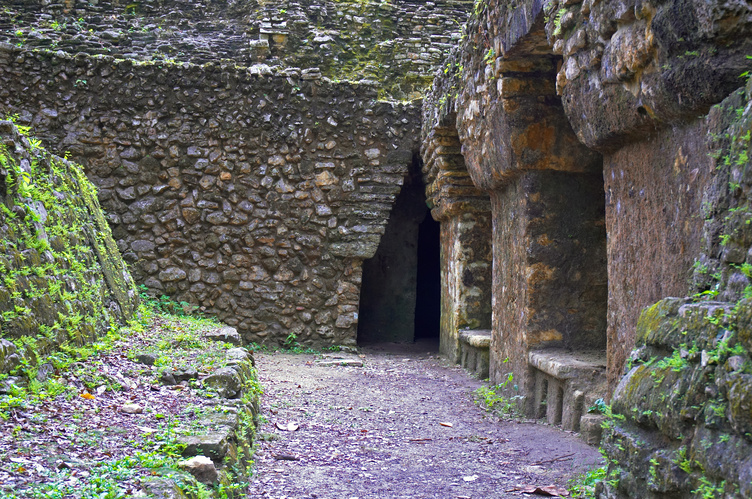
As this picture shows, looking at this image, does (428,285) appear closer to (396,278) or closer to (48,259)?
(396,278)

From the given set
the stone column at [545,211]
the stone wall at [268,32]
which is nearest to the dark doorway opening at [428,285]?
the stone wall at [268,32]

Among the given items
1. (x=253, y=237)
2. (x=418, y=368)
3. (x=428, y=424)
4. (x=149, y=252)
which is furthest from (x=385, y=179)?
(x=428, y=424)

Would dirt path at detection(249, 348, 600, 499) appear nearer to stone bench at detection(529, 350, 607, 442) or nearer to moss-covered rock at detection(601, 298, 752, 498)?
stone bench at detection(529, 350, 607, 442)

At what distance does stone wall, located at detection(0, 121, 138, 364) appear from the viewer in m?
2.98

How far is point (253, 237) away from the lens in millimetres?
7059

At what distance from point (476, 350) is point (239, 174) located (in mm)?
3288

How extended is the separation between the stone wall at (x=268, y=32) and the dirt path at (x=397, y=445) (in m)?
5.44

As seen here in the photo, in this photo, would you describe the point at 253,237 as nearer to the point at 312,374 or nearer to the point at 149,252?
the point at 149,252

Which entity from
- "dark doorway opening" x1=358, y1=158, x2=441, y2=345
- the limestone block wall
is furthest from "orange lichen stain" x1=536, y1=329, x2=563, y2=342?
"dark doorway opening" x1=358, y1=158, x2=441, y2=345

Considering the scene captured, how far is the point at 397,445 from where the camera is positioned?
352 cm

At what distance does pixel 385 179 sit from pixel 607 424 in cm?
529

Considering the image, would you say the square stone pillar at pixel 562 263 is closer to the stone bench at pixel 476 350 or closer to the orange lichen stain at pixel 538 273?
the orange lichen stain at pixel 538 273

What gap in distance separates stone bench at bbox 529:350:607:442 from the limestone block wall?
336cm

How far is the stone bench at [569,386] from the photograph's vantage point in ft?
11.5
